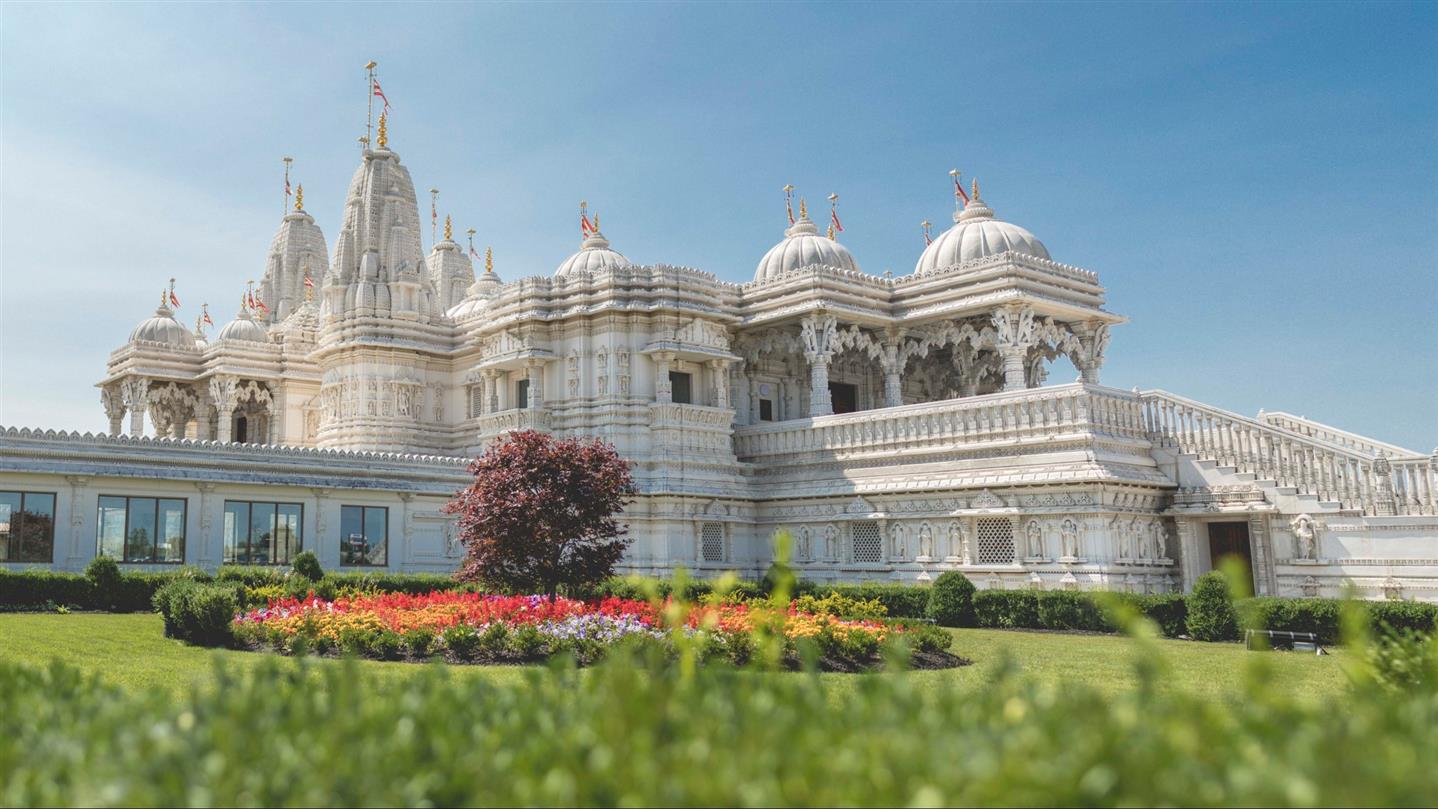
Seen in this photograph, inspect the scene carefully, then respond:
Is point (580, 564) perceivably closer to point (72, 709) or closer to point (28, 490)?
point (28, 490)

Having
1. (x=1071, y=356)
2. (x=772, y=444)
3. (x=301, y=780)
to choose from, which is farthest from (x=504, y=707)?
(x=1071, y=356)

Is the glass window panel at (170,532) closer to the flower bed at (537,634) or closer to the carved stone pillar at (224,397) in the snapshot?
the flower bed at (537,634)

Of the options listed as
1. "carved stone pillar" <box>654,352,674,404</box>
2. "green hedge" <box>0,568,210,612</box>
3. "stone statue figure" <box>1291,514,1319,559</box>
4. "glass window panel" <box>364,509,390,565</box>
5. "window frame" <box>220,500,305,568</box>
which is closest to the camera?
"green hedge" <box>0,568,210,612</box>

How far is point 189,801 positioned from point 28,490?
25726 mm

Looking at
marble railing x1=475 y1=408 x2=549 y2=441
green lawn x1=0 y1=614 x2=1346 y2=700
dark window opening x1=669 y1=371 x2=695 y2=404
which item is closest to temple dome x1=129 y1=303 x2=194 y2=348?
marble railing x1=475 y1=408 x2=549 y2=441

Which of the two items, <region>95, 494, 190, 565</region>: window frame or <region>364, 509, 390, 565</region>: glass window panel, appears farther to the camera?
<region>364, 509, 390, 565</region>: glass window panel

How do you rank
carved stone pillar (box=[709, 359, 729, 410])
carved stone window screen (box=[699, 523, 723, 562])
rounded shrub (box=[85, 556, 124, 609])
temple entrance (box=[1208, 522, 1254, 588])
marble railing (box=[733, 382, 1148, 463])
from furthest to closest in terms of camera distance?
carved stone pillar (box=[709, 359, 729, 410])
carved stone window screen (box=[699, 523, 723, 562])
marble railing (box=[733, 382, 1148, 463])
temple entrance (box=[1208, 522, 1254, 588])
rounded shrub (box=[85, 556, 124, 609])

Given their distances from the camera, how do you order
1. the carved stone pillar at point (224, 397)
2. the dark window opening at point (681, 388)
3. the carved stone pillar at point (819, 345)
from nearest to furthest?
the dark window opening at point (681, 388) → the carved stone pillar at point (819, 345) → the carved stone pillar at point (224, 397)

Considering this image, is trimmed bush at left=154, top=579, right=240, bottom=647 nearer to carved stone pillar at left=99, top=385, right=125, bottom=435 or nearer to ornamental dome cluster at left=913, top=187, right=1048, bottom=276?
ornamental dome cluster at left=913, top=187, right=1048, bottom=276

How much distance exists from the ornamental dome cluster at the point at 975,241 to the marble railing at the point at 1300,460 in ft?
30.9

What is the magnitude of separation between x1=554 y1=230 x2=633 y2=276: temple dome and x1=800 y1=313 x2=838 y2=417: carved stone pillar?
611cm

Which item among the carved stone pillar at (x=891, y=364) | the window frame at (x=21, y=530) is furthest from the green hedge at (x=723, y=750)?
the carved stone pillar at (x=891, y=364)

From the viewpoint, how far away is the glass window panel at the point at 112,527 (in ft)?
86.8

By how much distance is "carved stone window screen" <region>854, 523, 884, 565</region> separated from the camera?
29578 millimetres
